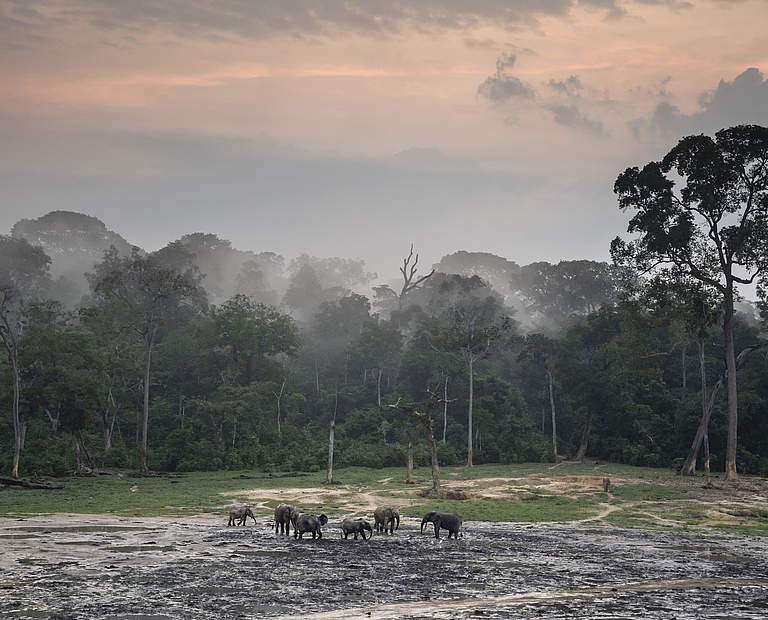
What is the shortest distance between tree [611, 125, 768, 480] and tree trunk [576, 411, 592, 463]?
67.7 feet

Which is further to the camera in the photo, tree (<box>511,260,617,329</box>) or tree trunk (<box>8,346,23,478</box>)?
tree (<box>511,260,617,329</box>)

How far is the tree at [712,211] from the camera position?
152ft

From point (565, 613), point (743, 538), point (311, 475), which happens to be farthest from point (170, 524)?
point (311, 475)

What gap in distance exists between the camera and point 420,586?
15680 millimetres

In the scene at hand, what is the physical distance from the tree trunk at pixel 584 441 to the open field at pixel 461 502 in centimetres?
1496

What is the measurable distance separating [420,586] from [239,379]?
60182 mm

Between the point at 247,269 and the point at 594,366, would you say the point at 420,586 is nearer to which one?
the point at 594,366

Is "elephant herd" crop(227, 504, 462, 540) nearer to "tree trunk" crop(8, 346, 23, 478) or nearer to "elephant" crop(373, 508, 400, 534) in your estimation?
"elephant" crop(373, 508, 400, 534)

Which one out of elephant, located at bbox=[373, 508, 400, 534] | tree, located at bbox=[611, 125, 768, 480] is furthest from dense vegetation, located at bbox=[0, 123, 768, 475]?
elephant, located at bbox=[373, 508, 400, 534]

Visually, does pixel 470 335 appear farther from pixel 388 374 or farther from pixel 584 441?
pixel 388 374

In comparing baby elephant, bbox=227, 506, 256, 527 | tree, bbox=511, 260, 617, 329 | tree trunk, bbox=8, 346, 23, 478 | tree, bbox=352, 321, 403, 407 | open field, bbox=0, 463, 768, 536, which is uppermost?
tree, bbox=511, 260, 617, 329

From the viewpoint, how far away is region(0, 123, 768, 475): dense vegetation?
161 ft

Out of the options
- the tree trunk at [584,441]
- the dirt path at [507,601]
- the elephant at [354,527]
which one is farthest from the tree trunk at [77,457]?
the tree trunk at [584,441]

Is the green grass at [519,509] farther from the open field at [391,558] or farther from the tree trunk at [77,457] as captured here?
the tree trunk at [77,457]
